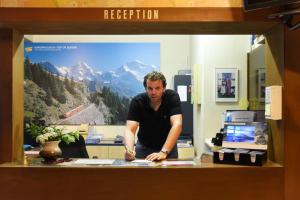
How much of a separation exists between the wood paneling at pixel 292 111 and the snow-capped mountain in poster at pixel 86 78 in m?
4.46

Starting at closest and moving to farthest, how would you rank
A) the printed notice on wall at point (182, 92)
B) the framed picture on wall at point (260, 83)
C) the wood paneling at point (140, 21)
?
1. the wood paneling at point (140, 21)
2. the framed picture on wall at point (260, 83)
3. the printed notice on wall at point (182, 92)

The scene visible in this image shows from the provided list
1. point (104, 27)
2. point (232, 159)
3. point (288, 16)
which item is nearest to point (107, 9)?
point (104, 27)

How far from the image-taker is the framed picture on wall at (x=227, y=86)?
4750 mm

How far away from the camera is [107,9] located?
2.23 m

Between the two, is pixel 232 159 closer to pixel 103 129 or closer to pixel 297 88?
pixel 297 88

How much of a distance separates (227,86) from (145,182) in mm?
2765

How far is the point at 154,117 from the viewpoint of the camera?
349 cm

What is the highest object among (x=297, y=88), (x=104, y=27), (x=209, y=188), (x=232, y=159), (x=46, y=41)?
(x=46, y=41)

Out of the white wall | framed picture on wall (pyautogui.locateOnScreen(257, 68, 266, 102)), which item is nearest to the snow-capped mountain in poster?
the white wall

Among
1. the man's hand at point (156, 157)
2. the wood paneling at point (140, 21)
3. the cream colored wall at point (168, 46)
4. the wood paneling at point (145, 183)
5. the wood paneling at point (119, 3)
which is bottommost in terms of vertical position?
the wood paneling at point (145, 183)

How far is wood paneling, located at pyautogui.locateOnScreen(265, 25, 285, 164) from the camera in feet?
7.47

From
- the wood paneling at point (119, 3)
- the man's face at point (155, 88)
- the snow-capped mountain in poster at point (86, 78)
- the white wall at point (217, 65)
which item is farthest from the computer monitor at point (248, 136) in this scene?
the snow-capped mountain in poster at point (86, 78)

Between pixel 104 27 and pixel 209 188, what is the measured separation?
44.4 inches

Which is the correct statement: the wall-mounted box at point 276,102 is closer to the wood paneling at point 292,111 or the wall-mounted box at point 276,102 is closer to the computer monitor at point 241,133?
the wood paneling at point 292,111
